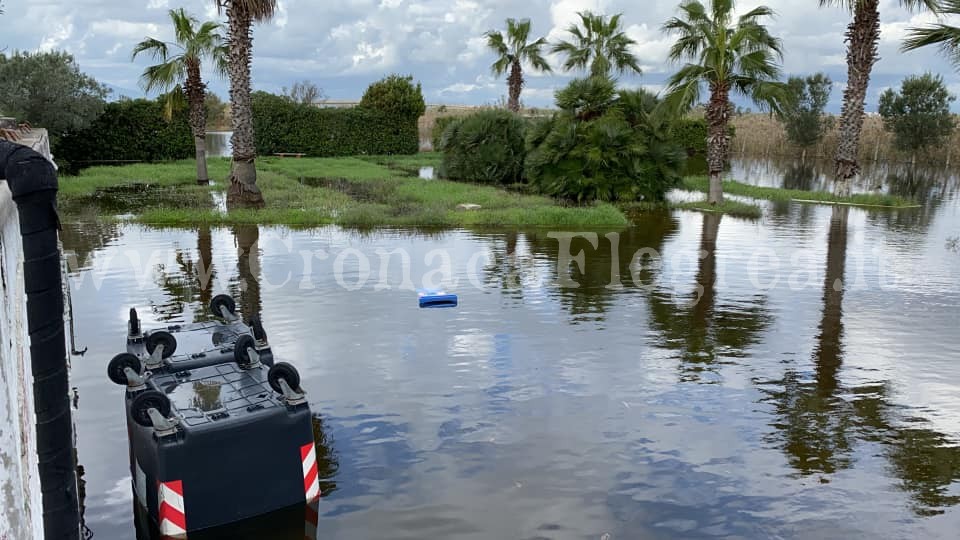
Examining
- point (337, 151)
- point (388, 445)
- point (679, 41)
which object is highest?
point (679, 41)

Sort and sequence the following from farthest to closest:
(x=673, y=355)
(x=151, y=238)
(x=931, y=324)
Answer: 1. (x=151, y=238)
2. (x=931, y=324)
3. (x=673, y=355)

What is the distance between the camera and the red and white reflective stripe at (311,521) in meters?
5.30

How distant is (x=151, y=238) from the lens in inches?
658

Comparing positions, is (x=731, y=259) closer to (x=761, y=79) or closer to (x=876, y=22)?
(x=761, y=79)

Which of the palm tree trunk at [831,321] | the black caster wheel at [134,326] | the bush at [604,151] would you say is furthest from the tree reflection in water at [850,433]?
the bush at [604,151]

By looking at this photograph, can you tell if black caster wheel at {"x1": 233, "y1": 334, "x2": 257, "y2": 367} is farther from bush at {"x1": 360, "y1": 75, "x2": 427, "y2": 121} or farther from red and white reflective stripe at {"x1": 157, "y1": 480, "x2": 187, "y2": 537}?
bush at {"x1": 360, "y1": 75, "x2": 427, "y2": 121}

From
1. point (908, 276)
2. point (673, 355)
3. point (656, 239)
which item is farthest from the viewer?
point (656, 239)

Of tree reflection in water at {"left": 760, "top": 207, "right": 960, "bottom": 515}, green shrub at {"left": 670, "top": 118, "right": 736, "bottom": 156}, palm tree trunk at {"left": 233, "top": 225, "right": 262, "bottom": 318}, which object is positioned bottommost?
tree reflection in water at {"left": 760, "top": 207, "right": 960, "bottom": 515}

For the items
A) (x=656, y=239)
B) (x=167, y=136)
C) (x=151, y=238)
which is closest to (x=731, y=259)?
(x=656, y=239)

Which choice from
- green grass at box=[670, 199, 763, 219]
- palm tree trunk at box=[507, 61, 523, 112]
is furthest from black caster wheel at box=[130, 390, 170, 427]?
palm tree trunk at box=[507, 61, 523, 112]

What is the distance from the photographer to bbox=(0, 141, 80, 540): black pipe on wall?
3.16 m

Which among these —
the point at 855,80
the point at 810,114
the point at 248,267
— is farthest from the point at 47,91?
the point at 810,114

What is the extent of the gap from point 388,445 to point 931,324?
8.00 meters

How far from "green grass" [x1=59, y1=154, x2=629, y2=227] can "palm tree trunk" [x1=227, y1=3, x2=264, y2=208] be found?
690 mm
